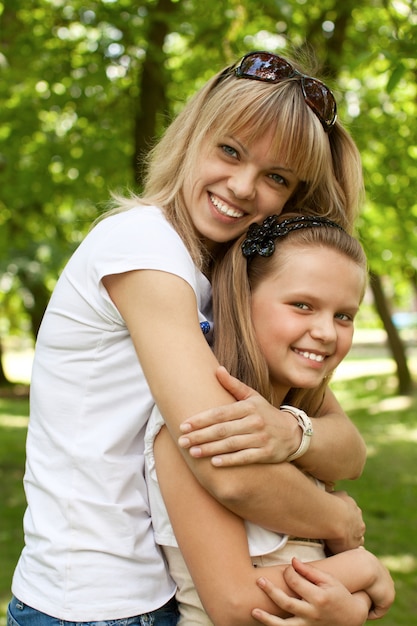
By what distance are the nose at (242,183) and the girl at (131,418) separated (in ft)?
0.05

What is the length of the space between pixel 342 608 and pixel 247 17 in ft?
20.6

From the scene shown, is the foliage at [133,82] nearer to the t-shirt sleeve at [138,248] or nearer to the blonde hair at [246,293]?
the blonde hair at [246,293]

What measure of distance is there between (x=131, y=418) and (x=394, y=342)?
15.2 metres

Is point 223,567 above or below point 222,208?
below

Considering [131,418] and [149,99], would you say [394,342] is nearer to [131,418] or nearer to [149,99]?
[149,99]

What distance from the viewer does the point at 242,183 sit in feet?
7.84

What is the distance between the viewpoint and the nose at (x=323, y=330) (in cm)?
216

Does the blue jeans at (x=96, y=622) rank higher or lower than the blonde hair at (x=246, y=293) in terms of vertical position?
lower

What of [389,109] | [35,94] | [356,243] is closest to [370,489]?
[389,109]

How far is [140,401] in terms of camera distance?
6.73 ft

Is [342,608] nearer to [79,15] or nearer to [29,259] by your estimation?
[79,15]

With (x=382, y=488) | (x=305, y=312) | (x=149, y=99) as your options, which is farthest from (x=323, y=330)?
(x=382, y=488)

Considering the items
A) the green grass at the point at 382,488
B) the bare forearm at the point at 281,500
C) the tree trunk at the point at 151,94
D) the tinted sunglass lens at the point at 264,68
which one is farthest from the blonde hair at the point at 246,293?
the tree trunk at the point at 151,94

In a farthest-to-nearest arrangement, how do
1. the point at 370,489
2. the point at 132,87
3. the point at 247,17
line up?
the point at 370,489, the point at 132,87, the point at 247,17
